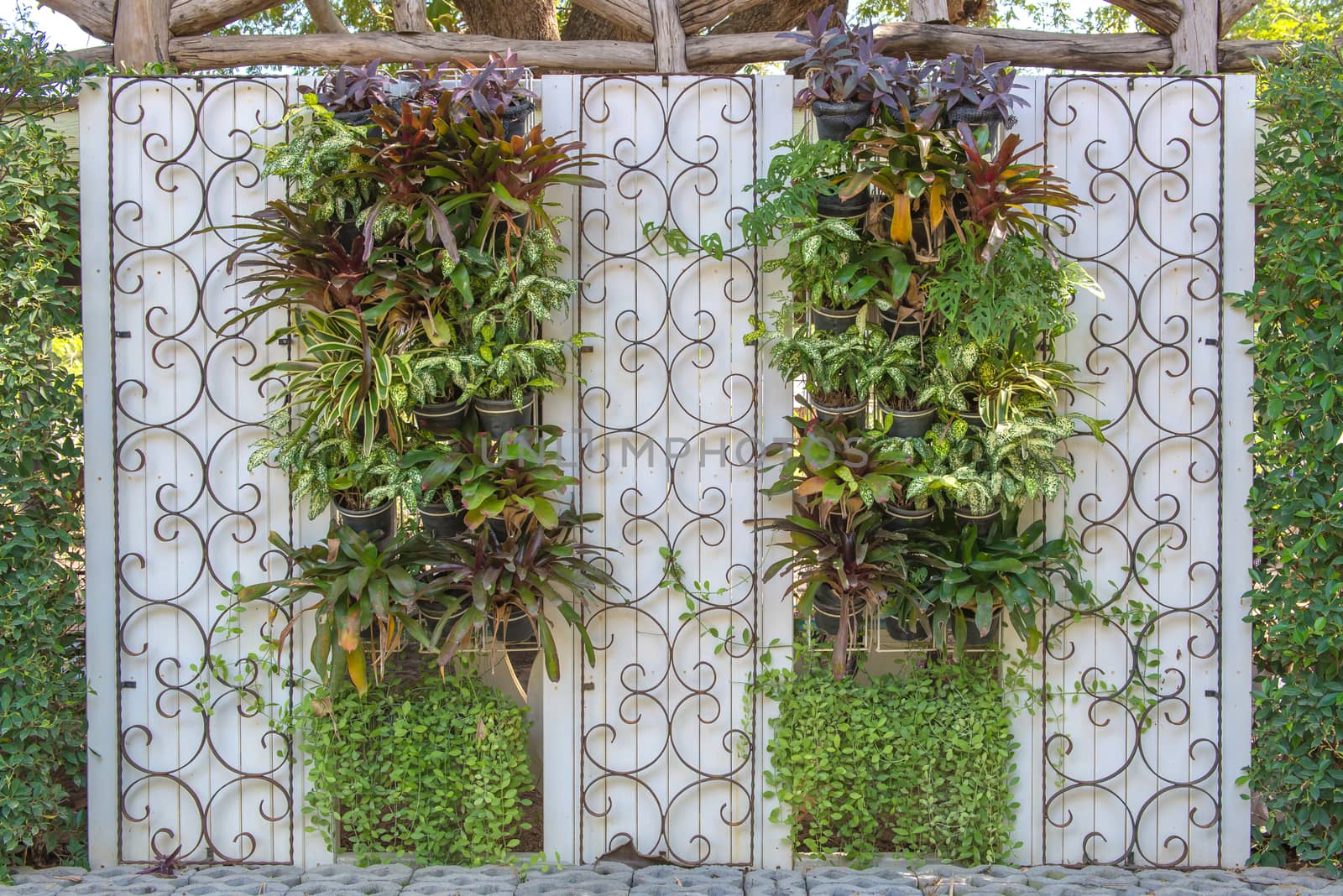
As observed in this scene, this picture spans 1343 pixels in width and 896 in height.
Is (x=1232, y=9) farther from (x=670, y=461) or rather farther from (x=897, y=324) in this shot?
(x=670, y=461)

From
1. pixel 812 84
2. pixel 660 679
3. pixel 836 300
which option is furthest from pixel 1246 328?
pixel 660 679

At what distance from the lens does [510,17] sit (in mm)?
5438

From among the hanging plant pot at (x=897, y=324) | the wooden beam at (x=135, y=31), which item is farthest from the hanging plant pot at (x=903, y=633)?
the wooden beam at (x=135, y=31)

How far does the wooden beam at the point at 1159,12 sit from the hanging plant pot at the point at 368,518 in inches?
128

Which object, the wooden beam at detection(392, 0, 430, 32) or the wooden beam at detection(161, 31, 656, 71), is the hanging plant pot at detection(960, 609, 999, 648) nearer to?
the wooden beam at detection(161, 31, 656, 71)

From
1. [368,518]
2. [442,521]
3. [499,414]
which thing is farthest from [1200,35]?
[368,518]

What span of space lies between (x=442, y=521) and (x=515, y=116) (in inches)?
46.3

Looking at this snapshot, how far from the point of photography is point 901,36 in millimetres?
3727

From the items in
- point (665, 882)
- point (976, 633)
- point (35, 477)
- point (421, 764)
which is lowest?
point (665, 882)

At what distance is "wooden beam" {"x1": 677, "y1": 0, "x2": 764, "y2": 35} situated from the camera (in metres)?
3.79

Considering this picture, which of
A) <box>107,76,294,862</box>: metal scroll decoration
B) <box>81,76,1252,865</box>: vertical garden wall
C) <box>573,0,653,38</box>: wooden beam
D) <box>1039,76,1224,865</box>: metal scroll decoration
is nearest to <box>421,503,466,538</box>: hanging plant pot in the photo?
<box>81,76,1252,865</box>: vertical garden wall

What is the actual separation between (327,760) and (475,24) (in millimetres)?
4175

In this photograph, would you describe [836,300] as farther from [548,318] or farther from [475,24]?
[475,24]

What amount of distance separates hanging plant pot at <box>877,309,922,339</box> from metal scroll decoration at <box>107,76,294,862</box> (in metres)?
1.89
